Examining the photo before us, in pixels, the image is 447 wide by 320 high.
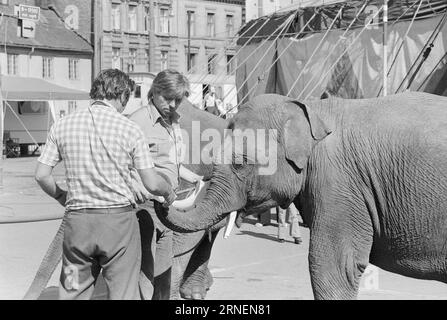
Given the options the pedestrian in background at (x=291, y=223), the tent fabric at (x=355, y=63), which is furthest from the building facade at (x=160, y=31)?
the pedestrian in background at (x=291, y=223)

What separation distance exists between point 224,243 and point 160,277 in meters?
5.37

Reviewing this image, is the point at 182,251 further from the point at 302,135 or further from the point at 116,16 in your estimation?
the point at 116,16

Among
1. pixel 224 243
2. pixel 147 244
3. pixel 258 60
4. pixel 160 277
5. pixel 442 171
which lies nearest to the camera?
pixel 442 171

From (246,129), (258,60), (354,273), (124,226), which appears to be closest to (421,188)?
(354,273)

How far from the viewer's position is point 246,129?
5.53 meters

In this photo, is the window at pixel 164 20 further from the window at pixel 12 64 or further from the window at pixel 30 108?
the window at pixel 30 108

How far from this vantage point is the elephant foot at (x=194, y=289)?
24.8ft

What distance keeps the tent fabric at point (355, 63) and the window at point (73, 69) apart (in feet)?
115

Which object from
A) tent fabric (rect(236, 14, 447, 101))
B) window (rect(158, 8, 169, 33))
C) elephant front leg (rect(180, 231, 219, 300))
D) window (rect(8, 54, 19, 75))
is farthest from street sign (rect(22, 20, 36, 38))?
window (rect(158, 8, 169, 33))

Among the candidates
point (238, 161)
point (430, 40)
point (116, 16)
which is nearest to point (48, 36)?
point (116, 16)

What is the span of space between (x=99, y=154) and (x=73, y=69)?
4799 centimetres

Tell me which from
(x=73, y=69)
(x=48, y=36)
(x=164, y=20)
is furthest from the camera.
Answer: (x=164, y=20)

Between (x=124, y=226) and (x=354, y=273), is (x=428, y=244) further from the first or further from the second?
(x=124, y=226)

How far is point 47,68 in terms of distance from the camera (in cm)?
4903
